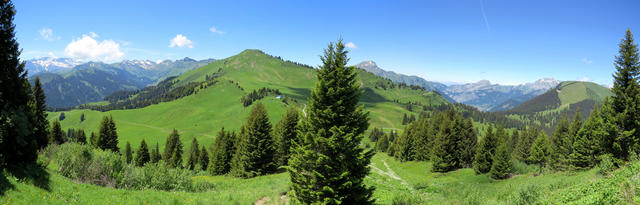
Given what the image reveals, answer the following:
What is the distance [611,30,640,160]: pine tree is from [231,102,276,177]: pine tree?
157ft

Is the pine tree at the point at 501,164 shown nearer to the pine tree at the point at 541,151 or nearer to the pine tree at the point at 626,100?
the pine tree at the point at 626,100

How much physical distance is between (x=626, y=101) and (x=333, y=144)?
41961 mm

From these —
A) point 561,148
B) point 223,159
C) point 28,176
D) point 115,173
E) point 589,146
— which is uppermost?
point 28,176

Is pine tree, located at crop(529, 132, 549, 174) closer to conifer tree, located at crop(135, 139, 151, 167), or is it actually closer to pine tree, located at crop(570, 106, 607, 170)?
pine tree, located at crop(570, 106, 607, 170)

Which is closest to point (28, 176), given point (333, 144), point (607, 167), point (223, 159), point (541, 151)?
point (333, 144)

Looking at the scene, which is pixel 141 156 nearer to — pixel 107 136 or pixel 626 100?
pixel 107 136

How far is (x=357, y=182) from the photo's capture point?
14.6m

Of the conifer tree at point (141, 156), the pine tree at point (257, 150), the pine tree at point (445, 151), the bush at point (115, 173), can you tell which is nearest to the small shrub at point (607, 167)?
the bush at point (115, 173)

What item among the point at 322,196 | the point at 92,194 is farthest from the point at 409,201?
Result: the point at 92,194

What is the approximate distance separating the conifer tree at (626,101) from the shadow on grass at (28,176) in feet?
185

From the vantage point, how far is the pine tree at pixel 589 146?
35594mm

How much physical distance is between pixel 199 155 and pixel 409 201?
255 ft

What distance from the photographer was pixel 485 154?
1941 inches

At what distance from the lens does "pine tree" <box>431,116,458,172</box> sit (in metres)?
55.6
